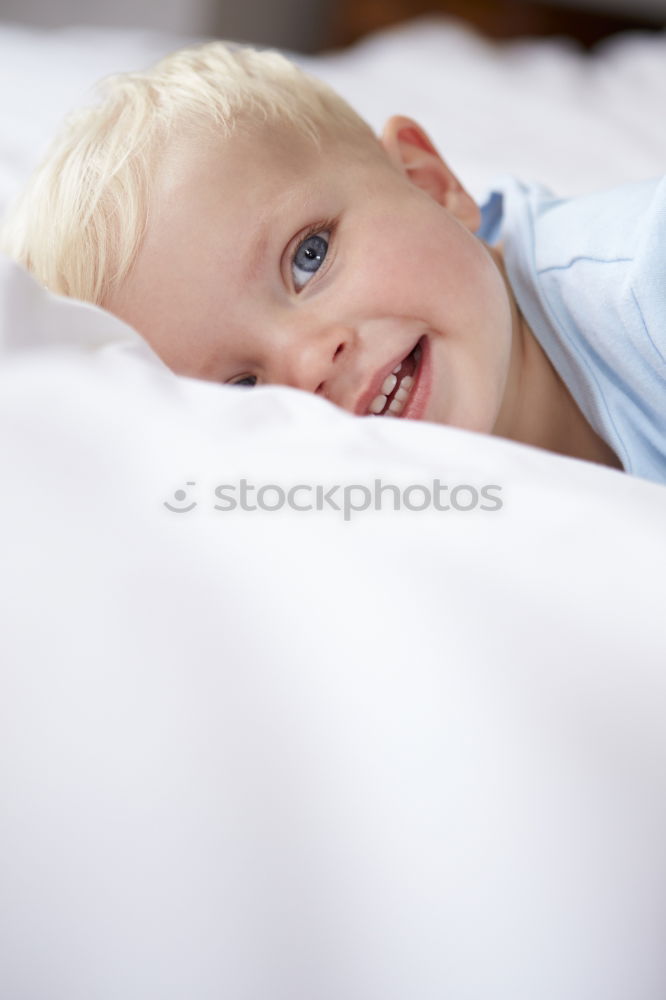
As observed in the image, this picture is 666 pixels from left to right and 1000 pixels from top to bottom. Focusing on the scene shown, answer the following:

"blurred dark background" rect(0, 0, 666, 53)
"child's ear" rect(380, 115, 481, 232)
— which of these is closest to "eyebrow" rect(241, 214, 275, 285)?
"child's ear" rect(380, 115, 481, 232)

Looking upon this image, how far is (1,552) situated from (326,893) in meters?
0.18

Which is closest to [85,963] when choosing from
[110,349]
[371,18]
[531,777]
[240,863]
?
[240,863]

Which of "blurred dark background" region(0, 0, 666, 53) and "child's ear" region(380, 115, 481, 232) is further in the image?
"blurred dark background" region(0, 0, 666, 53)

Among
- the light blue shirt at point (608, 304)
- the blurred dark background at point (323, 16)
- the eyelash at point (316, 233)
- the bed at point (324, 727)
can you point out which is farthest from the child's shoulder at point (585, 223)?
the blurred dark background at point (323, 16)

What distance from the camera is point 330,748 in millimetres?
363

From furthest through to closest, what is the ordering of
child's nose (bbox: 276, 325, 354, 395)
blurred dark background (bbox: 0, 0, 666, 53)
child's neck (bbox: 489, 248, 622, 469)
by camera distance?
blurred dark background (bbox: 0, 0, 666, 53), child's neck (bbox: 489, 248, 622, 469), child's nose (bbox: 276, 325, 354, 395)

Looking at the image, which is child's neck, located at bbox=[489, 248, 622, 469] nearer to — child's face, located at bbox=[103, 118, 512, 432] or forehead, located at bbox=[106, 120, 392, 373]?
child's face, located at bbox=[103, 118, 512, 432]

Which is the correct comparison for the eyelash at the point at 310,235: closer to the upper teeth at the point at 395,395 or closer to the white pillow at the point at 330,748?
the upper teeth at the point at 395,395

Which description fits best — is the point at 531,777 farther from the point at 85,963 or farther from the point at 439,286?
the point at 439,286

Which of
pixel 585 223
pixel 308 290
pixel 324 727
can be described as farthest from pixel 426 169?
pixel 324 727

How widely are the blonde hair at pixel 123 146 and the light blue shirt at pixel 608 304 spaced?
0.18 m

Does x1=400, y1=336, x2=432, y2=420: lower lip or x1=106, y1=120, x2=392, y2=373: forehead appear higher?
x1=106, y1=120, x2=392, y2=373: forehead

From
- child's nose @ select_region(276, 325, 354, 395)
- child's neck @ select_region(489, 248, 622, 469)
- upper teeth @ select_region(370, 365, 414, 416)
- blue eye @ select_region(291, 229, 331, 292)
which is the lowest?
child's neck @ select_region(489, 248, 622, 469)

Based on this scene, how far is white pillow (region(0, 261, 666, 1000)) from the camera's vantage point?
35cm
